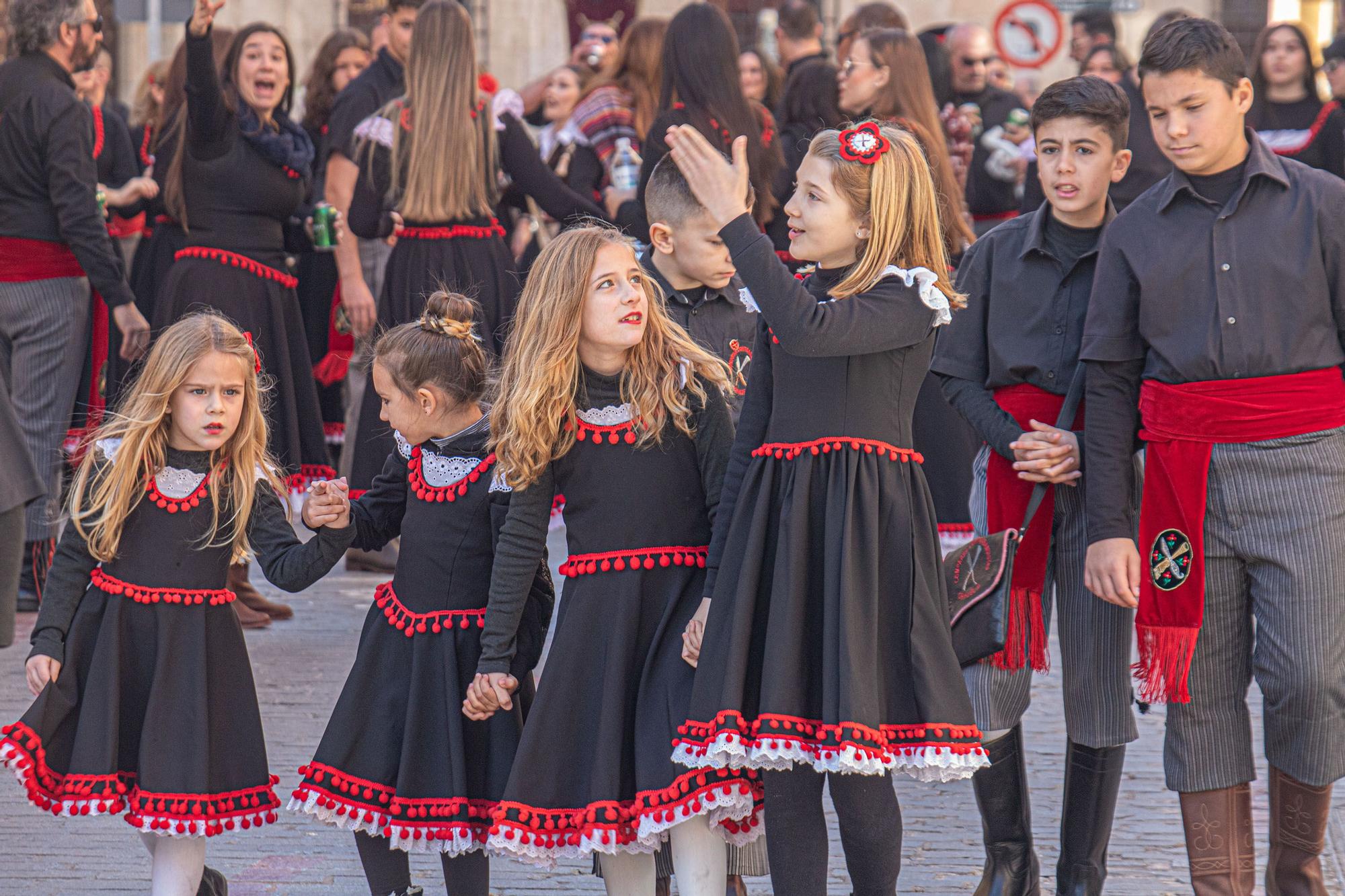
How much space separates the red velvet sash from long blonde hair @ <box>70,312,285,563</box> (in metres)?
1.76

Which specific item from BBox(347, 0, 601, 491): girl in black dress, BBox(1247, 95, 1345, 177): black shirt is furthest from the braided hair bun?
BBox(1247, 95, 1345, 177): black shirt

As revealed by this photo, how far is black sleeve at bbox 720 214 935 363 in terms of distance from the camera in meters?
3.19

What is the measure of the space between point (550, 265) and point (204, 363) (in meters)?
0.85

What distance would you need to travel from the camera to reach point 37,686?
138 inches

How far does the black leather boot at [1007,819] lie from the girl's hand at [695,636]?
0.86 meters

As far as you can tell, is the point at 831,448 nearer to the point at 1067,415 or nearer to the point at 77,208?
the point at 1067,415

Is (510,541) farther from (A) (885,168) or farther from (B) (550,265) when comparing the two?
(A) (885,168)

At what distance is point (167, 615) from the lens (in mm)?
3621

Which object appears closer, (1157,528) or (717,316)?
(1157,528)

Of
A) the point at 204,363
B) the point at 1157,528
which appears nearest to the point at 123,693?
the point at 204,363

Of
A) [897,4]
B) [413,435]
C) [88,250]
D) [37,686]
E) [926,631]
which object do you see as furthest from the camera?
[897,4]

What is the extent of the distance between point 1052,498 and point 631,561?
108cm

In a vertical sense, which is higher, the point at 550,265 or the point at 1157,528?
the point at 550,265

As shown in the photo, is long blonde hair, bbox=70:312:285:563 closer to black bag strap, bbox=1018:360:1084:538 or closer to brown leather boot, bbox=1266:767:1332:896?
black bag strap, bbox=1018:360:1084:538
